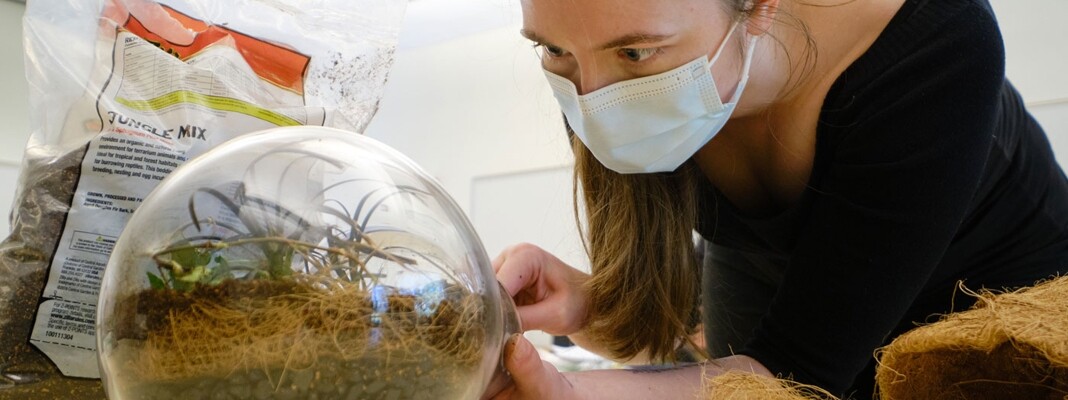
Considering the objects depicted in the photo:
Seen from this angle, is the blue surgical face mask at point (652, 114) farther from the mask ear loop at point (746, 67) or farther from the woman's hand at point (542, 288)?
the woman's hand at point (542, 288)

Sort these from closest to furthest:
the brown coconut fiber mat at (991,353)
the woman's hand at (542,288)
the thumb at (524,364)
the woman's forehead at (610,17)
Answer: the brown coconut fiber mat at (991,353), the thumb at (524,364), the woman's forehead at (610,17), the woman's hand at (542,288)

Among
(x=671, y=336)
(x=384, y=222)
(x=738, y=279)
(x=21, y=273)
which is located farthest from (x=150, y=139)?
(x=738, y=279)

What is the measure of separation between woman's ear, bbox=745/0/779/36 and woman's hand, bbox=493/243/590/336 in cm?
31

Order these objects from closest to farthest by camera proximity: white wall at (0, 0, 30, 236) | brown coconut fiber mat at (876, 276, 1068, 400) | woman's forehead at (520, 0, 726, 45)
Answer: brown coconut fiber mat at (876, 276, 1068, 400)
woman's forehead at (520, 0, 726, 45)
white wall at (0, 0, 30, 236)

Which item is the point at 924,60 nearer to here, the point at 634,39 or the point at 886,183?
the point at 886,183

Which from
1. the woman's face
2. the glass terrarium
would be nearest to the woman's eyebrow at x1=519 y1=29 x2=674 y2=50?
the woman's face

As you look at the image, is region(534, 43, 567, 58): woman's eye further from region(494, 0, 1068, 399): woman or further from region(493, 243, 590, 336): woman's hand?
region(493, 243, 590, 336): woman's hand

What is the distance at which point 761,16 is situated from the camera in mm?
726

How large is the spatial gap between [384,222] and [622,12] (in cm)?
28

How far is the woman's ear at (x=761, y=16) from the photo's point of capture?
2.37 feet

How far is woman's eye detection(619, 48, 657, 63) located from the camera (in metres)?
0.69

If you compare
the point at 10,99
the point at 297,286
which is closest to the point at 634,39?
the point at 297,286

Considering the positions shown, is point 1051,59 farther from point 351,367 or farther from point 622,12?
point 351,367

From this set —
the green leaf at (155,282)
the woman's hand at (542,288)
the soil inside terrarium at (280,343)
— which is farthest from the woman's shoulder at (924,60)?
the green leaf at (155,282)
